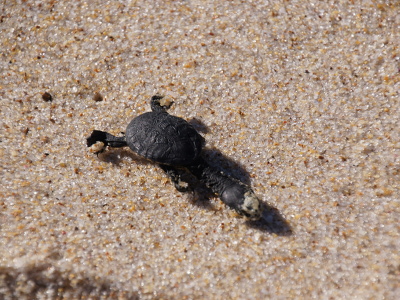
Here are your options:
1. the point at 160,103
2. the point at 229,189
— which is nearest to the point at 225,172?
the point at 229,189

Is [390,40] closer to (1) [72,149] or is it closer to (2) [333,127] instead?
(2) [333,127]

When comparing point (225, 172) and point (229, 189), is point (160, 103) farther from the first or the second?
point (229, 189)

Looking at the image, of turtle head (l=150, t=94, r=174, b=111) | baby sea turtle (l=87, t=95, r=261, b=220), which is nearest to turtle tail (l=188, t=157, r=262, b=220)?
baby sea turtle (l=87, t=95, r=261, b=220)

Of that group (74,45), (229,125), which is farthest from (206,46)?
(74,45)

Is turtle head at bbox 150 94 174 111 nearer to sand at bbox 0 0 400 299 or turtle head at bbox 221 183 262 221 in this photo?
sand at bbox 0 0 400 299

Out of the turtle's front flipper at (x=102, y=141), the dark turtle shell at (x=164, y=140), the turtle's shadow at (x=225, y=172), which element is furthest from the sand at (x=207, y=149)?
the dark turtle shell at (x=164, y=140)

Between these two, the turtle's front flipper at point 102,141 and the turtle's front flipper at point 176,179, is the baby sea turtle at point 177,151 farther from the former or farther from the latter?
the turtle's front flipper at point 102,141
